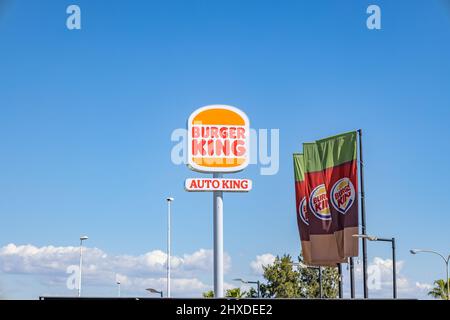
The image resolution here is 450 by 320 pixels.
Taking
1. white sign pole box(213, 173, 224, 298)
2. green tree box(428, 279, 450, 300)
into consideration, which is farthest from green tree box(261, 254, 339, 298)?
white sign pole box(213, 173, 224, 298)

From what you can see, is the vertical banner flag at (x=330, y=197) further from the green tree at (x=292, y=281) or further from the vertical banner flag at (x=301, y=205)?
the green tree at (x=292, y=281)

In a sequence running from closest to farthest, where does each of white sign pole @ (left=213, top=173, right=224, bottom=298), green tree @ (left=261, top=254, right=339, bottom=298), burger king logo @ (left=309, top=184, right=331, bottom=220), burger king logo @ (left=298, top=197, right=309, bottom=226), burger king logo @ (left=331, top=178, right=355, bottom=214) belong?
white sign pole @ (left=213, top=173, right=224, bottom=298)
burger king logo @ (left=331, top=178, right=355, bottom=214)
burger king logo @ (left=309, top=184, right=331, bottom=220)
burger king logo @ (left=298, top=197, right=309, bottom=226)
green tree @ (left=261, top=254, right=339, bottom=298)

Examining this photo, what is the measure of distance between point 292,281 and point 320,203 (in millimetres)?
49074

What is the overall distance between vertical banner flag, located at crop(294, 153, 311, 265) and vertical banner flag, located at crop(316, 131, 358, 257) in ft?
19.1

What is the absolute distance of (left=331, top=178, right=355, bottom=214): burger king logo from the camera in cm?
4688

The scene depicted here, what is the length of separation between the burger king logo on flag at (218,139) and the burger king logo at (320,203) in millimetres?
24095

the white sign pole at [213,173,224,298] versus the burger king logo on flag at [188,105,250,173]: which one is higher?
the burger king logo on flag at [188,105,250,173]

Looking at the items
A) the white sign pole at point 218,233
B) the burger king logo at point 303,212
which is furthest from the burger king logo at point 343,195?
the white sign pole at point 218,233

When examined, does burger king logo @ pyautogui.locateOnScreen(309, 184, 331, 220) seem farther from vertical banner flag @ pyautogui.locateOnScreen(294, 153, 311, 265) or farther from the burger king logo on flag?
the burger king logo on flag

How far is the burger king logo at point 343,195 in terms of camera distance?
46.9 m
